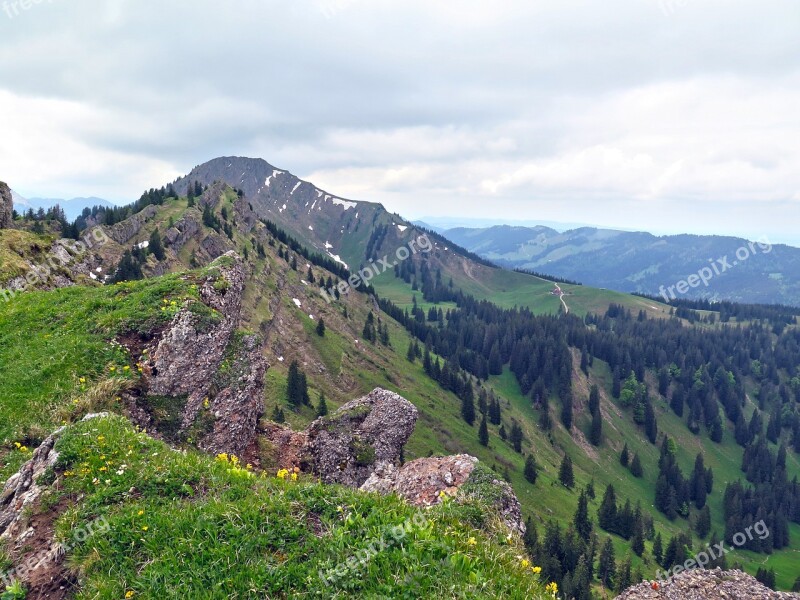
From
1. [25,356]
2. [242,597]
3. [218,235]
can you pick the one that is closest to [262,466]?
[25,356]

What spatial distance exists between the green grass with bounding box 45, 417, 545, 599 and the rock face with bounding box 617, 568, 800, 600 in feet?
67.0

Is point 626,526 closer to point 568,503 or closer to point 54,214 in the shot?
point 568,503

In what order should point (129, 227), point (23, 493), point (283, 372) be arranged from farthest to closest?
point (129, 227) < point (283, 372) < point (23, 493)

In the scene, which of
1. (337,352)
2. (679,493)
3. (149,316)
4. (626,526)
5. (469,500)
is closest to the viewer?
(469,500)

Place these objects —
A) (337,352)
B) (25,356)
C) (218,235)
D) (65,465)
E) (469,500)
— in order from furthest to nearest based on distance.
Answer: (218,235) → (337,352) → (25,356) → (469,500) → (65,465)

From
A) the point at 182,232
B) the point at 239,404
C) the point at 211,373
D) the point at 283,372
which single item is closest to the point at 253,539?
the point at 239,404

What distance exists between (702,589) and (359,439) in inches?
908

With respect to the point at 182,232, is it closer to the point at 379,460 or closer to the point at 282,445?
the point at 282,445

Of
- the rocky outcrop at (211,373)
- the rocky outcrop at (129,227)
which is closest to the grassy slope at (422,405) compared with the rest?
the rocky outcrop at (129,227)

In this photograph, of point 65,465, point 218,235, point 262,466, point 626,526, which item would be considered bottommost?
point 626,526

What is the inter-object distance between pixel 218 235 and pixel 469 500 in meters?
167

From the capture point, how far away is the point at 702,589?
85.9 ft

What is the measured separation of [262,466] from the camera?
25.0 meters

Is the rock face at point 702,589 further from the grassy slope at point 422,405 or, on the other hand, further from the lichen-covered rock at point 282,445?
the grassy slope at point 422,405
